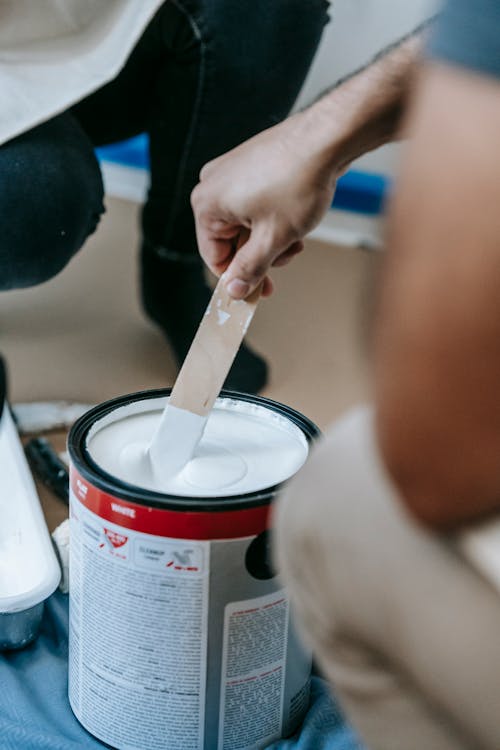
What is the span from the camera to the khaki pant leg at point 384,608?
309mm

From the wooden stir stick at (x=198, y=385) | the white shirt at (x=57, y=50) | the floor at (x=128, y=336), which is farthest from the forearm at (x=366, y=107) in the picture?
the floor at (x=128, y=336)

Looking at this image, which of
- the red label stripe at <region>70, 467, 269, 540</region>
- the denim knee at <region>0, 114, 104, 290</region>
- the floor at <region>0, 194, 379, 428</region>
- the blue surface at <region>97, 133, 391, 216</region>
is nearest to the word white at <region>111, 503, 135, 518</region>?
the red label stripe at <region>70, 467, 269, 540</region>

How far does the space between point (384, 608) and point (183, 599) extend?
0.87ft

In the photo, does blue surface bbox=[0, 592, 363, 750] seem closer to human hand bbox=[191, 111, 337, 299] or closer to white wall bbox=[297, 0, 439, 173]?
human hand bbox=[191, 111, 337, 299]

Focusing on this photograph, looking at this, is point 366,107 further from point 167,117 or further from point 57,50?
point 167,117

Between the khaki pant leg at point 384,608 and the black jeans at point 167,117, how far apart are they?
2.08ft

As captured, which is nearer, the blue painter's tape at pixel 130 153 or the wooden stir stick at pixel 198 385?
the wooden stir stick at pixel 198 385

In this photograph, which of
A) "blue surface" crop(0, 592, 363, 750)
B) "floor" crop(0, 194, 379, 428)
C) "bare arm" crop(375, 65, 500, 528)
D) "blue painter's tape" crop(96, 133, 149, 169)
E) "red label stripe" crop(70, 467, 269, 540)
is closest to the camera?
"bare arm" crop(375, 65, 500, 528)

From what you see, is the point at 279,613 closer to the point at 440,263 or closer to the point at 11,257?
the point at 440,263

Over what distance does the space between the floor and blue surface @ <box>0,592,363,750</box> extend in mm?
475

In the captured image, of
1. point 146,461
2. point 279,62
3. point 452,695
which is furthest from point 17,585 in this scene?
point 279,62

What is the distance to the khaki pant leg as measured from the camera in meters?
0.31

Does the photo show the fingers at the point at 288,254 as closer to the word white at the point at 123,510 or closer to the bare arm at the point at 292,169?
the bare arm at the point at 292,169

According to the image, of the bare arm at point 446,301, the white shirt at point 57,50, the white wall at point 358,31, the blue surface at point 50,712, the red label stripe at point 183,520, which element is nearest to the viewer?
the bare arm at point 446,301
